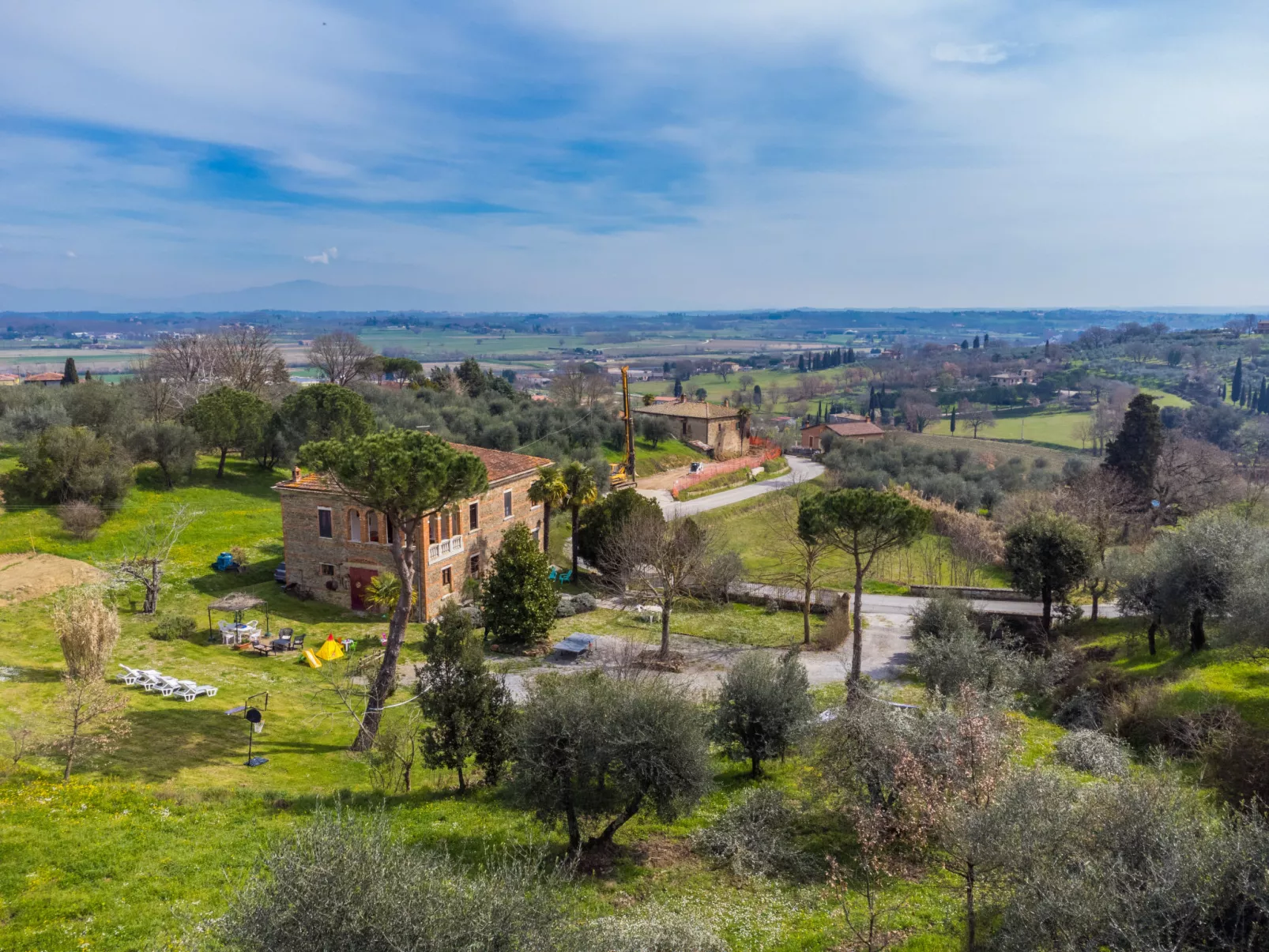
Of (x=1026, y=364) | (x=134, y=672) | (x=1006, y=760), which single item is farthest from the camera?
(x=1026, y=364)

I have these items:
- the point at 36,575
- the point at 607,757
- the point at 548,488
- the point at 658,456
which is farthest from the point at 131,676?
the point at 658,456

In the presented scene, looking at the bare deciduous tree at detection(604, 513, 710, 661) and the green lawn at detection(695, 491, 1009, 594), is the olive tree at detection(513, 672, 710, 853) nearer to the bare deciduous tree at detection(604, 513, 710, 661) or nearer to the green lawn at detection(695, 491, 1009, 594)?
the bare deciduous tree at detection(604, 513, 710, 661)

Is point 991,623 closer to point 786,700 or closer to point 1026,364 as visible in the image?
point 786,700

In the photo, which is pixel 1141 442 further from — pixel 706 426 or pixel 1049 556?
pixel 706 426

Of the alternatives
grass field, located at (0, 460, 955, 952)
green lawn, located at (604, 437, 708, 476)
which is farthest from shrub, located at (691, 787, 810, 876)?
green lawn, located at (604, 437, 708, 476)

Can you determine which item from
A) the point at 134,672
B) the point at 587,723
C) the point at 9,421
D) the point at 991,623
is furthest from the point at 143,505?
the point at 991,623

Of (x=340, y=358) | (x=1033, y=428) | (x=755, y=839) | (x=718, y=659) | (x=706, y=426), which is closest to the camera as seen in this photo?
(x=755, y=839)

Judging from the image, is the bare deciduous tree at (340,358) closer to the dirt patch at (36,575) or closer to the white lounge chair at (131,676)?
the dirt patch at (36,575)
